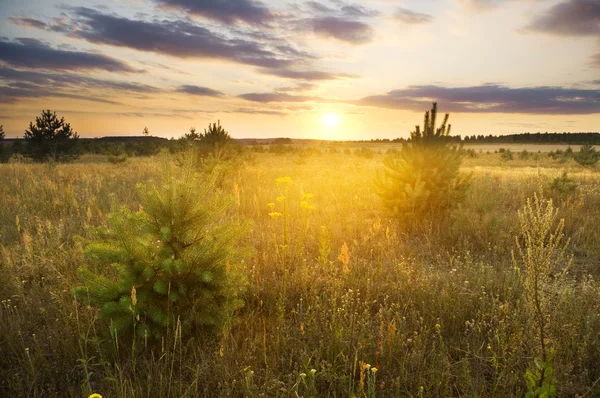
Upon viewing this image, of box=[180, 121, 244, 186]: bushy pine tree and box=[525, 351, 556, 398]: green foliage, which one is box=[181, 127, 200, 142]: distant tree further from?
box=[525, 351, 556, 398]: green foliage

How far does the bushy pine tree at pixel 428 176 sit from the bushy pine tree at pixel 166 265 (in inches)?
199

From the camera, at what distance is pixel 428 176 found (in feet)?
23.2

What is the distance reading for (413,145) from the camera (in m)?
7.29

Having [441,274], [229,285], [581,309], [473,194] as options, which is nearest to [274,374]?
[229,285]

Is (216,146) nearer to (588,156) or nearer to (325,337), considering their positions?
(325,337)

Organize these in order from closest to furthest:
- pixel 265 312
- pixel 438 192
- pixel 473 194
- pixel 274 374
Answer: pixel 274 374 < pixel 265 312 < pixel 438 192 < pixel 473 194

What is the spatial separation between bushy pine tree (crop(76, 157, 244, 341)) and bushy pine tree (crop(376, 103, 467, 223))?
506 cm

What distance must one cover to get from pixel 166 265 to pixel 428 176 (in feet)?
19.3

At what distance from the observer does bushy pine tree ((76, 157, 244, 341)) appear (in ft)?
8.50

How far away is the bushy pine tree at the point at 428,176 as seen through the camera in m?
7.05

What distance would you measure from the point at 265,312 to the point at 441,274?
91.7 inches

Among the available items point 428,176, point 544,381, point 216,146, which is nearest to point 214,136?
point 216,146

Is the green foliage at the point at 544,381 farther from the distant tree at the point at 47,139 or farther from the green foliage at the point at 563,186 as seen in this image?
the distant tree at the point at 47,139

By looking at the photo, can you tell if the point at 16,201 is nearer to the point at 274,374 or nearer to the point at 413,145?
the point at 274,374
